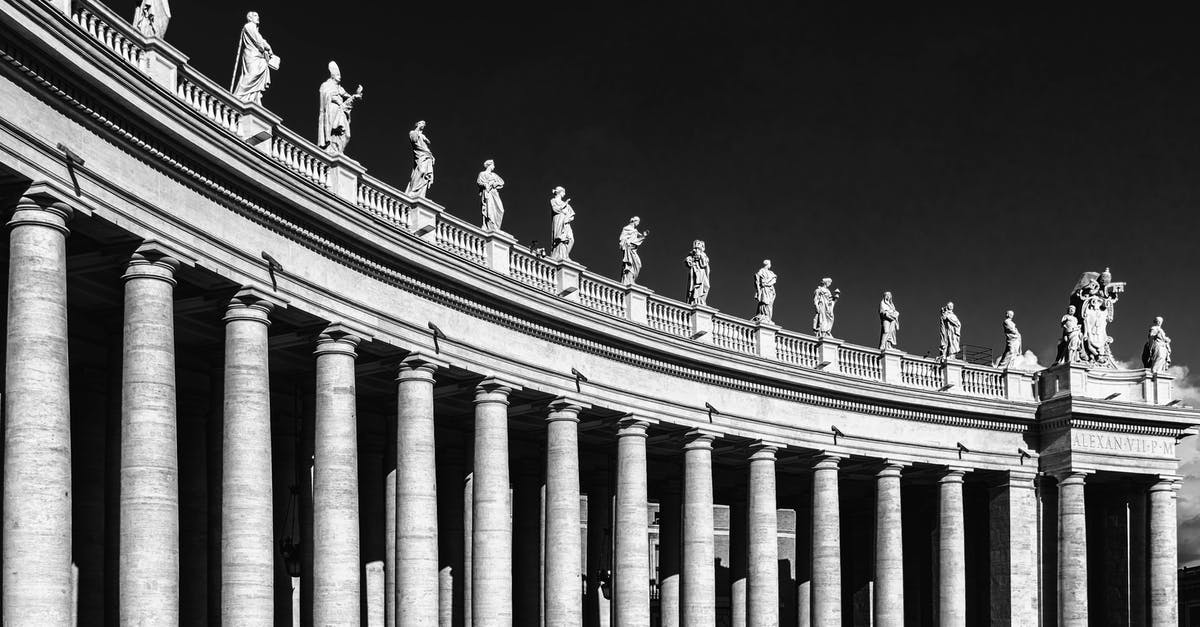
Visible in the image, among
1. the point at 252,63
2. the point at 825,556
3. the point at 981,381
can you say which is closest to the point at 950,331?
the point at 981,381

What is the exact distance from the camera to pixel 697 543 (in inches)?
2773

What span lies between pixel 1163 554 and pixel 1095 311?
574 inches

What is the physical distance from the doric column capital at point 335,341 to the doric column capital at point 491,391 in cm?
858

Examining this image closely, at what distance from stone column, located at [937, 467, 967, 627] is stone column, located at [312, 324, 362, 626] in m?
39.6

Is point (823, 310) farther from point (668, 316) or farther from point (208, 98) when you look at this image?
point (208, 98)

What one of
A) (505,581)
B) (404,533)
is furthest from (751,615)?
(404,533)

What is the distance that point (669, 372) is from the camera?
70.8m

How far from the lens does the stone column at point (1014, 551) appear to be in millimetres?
82750

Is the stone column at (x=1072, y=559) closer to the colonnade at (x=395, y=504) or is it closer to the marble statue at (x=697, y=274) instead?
the colonnade at (x=395, y=504)

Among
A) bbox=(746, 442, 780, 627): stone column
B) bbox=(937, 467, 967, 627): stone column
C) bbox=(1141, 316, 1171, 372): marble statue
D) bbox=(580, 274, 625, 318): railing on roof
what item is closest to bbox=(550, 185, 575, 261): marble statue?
bbox=(580, 274, 625, 318): railing on roof

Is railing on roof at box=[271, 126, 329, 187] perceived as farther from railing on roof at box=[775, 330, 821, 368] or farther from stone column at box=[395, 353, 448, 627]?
railing on roof at box=[775, 330, 821, 368]

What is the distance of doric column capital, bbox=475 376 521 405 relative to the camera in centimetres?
6006

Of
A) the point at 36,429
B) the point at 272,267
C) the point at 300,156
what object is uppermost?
the point at 300,156

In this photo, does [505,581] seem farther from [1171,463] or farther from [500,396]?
[1171,463]
